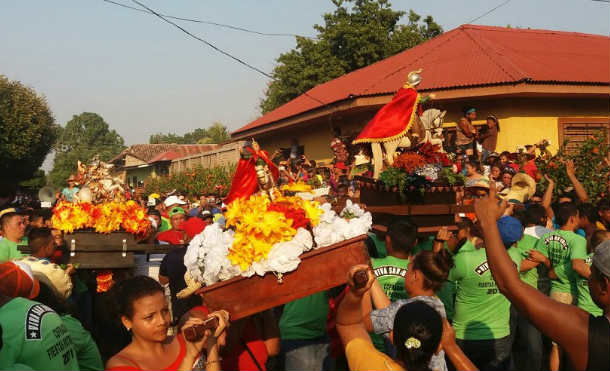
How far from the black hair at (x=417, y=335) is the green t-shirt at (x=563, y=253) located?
12.1 feet

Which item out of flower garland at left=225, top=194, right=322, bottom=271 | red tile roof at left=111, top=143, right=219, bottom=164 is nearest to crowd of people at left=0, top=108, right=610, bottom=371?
flower garland at left=225, top=194, right=322, bottom=271

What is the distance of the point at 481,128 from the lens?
13641 millimetres

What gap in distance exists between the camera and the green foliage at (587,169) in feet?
31.1

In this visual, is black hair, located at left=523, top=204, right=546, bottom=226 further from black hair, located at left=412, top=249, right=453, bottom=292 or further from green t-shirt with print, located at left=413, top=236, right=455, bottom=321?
black hair, located at left=412, top=249, right=453, bottom=292

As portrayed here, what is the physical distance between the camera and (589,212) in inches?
282

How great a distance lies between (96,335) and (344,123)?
38.6 feet

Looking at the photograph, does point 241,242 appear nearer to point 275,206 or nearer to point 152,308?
point 275,206

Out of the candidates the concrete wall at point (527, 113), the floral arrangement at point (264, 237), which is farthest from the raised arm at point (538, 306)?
the concrete wall at point (527, 113)

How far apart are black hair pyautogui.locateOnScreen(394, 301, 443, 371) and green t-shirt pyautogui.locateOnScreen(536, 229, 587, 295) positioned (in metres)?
3.69

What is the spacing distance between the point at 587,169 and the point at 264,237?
8171 millimetres

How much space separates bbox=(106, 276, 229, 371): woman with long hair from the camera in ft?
10.0

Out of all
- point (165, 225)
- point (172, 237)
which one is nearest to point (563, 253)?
point (172, 237)

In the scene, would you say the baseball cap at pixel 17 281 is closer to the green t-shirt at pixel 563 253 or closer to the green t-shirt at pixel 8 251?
the green t-shirt at pixel 8 251

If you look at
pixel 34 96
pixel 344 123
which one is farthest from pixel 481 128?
pixel 34 96
